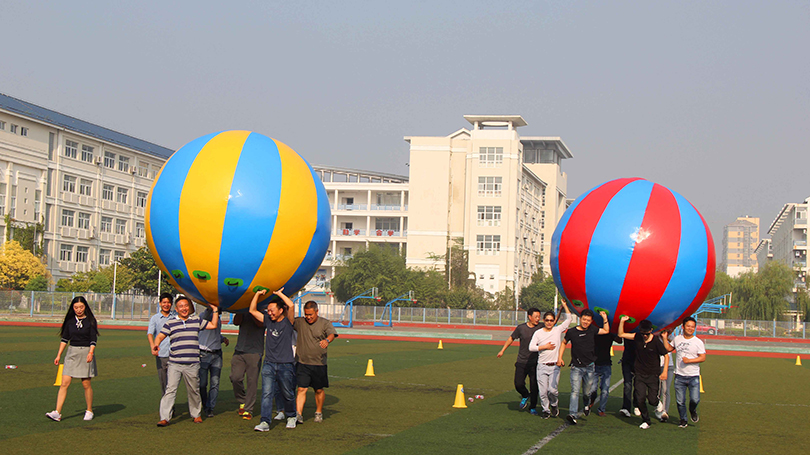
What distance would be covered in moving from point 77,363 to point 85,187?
233ft

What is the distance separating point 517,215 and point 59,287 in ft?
156

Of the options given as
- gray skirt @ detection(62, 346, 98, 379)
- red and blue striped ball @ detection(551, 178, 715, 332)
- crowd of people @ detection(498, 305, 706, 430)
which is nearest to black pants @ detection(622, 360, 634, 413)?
crowd of people @ detection(498, 305, 706, 430)

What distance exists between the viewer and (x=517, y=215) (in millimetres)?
87812

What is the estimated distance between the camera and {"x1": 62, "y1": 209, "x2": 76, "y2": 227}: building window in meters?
74.2

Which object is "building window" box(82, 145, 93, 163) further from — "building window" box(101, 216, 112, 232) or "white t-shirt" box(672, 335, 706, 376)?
"white t-shirt" box(672, 335, 706, 376)

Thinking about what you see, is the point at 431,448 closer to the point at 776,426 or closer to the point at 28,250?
the point at 776,426

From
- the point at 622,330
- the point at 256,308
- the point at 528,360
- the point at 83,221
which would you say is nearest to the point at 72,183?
the point at 83,221

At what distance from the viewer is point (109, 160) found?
80.6m

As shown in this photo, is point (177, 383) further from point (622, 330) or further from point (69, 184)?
point (69, 184)

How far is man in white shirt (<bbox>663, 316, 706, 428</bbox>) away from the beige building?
73466 millimetres

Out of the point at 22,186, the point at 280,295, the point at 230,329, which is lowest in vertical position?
the point at 230,329

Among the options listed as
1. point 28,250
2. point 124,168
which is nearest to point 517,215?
point 124,168

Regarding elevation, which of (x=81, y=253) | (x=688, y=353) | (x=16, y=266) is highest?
(x=81, y=253)

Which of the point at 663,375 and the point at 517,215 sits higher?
the point at 517,215
